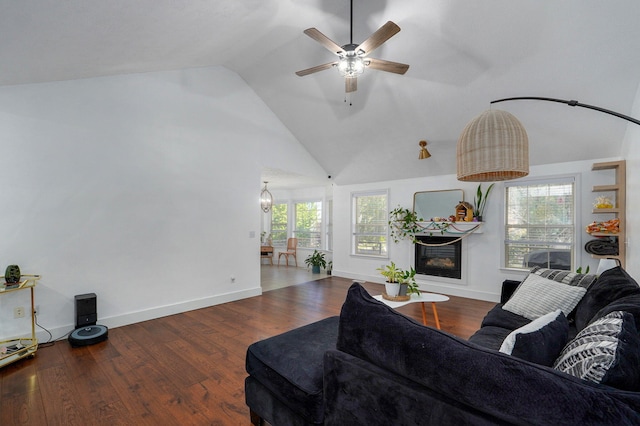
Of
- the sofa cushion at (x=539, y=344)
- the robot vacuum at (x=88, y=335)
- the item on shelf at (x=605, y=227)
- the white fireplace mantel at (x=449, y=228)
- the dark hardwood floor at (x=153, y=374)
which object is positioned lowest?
the dark hardwood floor at (x=153, y=374)

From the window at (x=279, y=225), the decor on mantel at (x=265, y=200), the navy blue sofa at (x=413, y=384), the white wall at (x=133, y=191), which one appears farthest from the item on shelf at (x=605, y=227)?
the window at (x=279, y=225)

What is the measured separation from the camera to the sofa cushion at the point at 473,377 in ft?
2.32

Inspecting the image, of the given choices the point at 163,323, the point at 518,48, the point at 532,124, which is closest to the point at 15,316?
the point at 163,323

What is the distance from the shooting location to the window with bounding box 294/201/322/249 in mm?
8188

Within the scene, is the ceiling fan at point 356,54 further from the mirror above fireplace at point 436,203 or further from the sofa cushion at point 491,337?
the mirror above fireplace at point 436,203

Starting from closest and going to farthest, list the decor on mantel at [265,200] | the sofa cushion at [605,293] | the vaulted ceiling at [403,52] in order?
the sofa cushion at [605,293] → the vaulted ceiling at [403,52] → the decor on mantel at [265,200]

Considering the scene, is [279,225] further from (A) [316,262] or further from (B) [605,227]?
(B) [605,227]

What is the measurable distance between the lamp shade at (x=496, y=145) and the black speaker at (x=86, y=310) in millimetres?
4038

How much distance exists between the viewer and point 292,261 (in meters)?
8.70

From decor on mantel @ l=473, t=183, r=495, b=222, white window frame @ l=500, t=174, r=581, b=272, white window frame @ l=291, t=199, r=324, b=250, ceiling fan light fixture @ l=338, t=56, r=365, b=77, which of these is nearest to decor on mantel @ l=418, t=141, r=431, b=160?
decor on mantel @ l=473, t=183, r=495, b=222

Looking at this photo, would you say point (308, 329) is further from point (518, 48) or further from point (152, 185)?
point (518, 48)

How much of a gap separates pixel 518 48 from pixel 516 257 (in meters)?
3.21

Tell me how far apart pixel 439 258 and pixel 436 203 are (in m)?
1.04

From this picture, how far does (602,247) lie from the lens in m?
3.77
